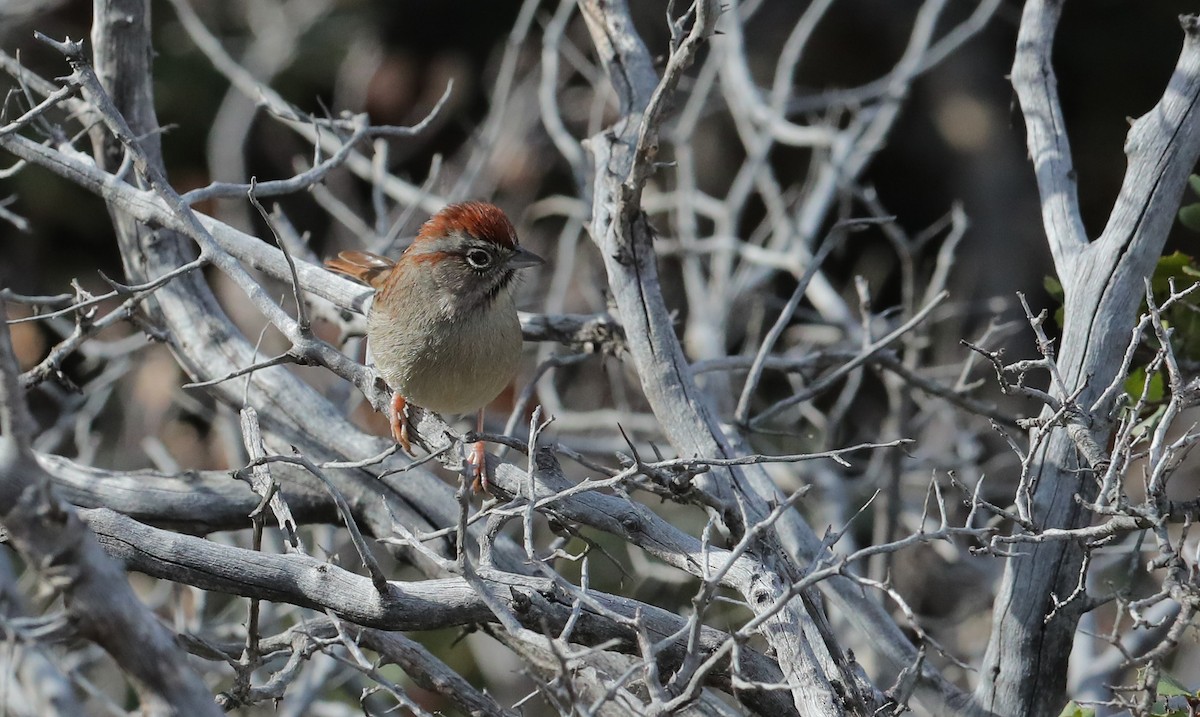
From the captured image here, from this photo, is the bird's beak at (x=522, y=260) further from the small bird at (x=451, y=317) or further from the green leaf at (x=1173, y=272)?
the green leaf at (x=1173, y=272)

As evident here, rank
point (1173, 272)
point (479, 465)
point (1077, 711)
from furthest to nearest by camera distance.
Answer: point (479, 465), point (1173, 272), point (1077, 711)

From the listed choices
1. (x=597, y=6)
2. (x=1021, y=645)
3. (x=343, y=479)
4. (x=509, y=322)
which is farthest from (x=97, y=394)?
(x=1021, y=645)

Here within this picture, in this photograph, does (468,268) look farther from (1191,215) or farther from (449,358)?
(1191,215)

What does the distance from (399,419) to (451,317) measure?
382 millimetres

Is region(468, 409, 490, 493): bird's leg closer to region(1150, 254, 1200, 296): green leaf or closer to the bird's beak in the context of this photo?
the bird's beak

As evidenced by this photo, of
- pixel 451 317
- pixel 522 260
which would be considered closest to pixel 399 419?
pixel 451 317

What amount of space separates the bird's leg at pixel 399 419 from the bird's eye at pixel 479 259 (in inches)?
20.7

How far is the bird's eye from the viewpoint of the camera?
13.4ft

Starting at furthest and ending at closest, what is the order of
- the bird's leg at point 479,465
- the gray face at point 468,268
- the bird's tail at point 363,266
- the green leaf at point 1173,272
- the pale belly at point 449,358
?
the bird's tail at point 363,266 < the gray face at point 468,268 < the pale belly at point 449,358 < the bird's leg at point 479,465 < the green leaf at point 1173,272

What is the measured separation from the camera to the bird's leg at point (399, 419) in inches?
154

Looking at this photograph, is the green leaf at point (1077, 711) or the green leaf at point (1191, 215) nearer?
the green leaf at point (1077, 711)

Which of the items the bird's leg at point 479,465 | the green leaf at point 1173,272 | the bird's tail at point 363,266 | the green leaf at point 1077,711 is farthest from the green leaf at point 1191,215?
the bird's tail at point 363,266

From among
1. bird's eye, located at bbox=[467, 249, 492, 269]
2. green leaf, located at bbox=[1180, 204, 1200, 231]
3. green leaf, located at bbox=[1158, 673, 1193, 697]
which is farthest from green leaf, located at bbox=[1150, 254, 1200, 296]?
bird's eye, located at bbox=[467, 249, 492, 269]

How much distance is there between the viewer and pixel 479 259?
4.11m
